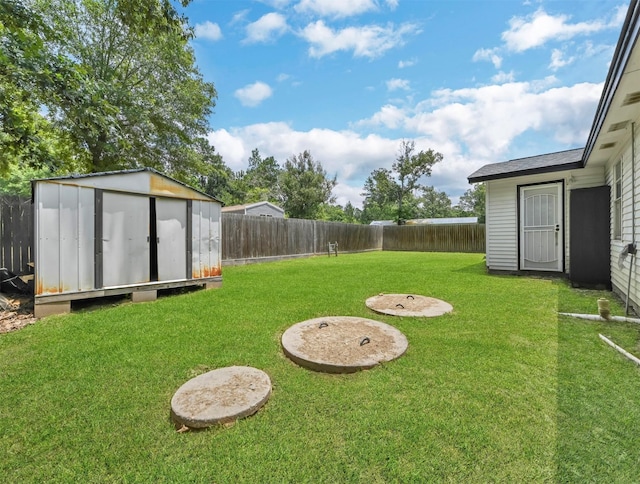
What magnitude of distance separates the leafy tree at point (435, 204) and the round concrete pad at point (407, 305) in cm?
3586

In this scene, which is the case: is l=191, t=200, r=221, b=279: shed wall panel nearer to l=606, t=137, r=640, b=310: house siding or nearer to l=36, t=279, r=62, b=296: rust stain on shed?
l=36, t=279, r=62, b=296: rust stain on shed

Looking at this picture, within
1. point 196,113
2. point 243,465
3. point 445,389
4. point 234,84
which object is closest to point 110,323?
point 243,465

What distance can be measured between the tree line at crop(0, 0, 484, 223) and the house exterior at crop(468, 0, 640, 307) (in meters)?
5.80

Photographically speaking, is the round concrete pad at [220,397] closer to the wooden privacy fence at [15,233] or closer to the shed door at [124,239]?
the shed door at [124,239]

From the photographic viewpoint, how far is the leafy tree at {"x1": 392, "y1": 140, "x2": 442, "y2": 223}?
1081 inches

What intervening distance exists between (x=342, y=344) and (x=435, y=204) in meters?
47.7

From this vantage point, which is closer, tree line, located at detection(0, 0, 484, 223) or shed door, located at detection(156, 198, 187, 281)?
tree line, located at detection(0, 0, 484, 223)

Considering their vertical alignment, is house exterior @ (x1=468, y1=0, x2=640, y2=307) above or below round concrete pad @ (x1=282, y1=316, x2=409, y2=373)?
above

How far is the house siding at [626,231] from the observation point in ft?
12.4

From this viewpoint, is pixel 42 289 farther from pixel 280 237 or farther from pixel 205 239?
pixel 280 237

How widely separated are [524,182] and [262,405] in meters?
7.83

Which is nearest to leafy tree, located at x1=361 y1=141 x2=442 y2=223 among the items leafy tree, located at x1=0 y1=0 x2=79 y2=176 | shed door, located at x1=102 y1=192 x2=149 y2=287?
shed door, located at x1=102 y1=192 x2=149 y2=287

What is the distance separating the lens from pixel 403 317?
11.8 ft

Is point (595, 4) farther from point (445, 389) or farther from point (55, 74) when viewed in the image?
point (55, 74)
